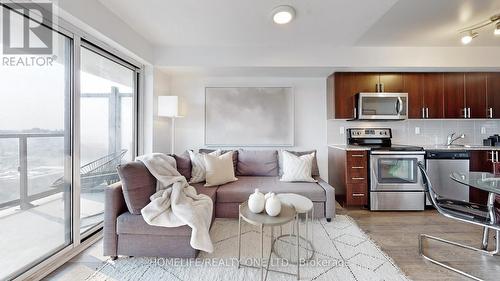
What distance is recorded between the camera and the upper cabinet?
3424mm

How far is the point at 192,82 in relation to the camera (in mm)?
3850

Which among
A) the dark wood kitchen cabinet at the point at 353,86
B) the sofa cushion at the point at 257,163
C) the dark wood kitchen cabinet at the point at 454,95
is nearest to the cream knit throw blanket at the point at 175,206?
the sofa cushion at the point at 257,163

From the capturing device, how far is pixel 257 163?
3469 millimetres

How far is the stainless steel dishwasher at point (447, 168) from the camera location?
10.3ft

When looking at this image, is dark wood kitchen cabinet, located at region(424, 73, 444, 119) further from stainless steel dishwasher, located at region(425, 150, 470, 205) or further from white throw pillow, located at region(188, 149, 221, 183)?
white throw pillow, located at region(188, 149, 221, 183)

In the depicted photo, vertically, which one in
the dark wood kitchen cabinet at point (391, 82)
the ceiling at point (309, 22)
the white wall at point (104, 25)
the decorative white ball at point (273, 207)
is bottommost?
the decorative white ball at point (273, 207)

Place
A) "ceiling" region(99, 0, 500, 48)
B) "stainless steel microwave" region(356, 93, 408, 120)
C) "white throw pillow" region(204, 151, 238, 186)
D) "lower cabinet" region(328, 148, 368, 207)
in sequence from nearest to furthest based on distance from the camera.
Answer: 1. "ceiling" region(99, 0, 500, 48)
2. "white throw pillow" region(204, 151, 238, 186)
3. "lower cabinet" region(328, 148, 368, 207)
4. "stainless steel microwave" region(356, 93, 408, 120)

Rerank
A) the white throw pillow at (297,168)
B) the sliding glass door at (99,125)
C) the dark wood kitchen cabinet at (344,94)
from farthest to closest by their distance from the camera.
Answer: the dark wood kitchen cabinet at (344,94)
the white throw pillow at (297,168)
the sliding glass door at (99,125)

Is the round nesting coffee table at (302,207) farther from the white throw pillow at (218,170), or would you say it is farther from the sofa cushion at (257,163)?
the sofa cushion at (257,163)

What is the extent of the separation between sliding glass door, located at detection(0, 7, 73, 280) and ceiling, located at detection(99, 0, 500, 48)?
37.4 inches

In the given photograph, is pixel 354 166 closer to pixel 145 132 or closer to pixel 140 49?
pixel 145 132

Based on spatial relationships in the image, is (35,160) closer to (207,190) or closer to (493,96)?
(207,190)

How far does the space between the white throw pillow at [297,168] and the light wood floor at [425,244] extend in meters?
0.73

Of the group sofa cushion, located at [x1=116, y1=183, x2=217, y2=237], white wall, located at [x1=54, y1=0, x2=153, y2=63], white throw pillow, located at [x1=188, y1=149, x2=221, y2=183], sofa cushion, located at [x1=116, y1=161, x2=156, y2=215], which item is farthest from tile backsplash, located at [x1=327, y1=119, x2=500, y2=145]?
white wall, located at [x1=54, y1=0, x2=153, y2=63]
